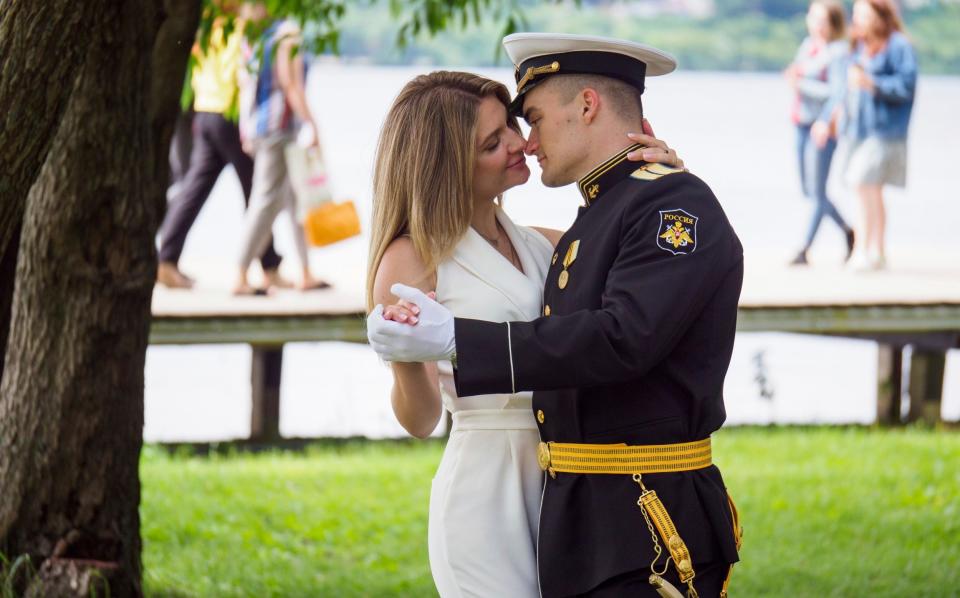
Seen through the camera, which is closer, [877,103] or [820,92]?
[877,103]

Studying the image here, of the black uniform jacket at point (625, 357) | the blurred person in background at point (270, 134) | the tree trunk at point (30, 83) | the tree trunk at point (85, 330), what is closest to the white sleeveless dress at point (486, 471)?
the black uniform jacket at point (625, 357)

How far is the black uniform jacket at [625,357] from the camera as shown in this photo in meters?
2.40

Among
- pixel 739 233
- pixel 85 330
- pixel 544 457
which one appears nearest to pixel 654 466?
pixel 544 457

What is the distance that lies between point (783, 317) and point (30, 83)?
5663 mm

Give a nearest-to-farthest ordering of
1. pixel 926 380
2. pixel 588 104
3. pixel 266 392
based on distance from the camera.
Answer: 1. pixel 588 104
2. pixel 266 392
3. pixel 926 380

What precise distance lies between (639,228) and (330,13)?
11.7ft

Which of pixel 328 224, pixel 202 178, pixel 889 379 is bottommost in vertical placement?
pixel 889 379

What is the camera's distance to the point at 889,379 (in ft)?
29.9

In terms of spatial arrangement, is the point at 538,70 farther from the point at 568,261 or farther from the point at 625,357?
the point at 625,357

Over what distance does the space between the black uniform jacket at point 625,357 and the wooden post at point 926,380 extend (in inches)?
256

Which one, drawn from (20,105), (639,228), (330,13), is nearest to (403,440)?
(330,13)

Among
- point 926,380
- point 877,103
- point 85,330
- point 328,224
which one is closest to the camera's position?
point 85,330

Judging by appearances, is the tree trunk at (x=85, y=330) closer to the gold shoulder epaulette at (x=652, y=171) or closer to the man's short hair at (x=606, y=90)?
the man's short hair at (x=606, y=90)

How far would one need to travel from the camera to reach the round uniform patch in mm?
2467
